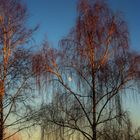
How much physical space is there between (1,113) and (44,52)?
3.88m

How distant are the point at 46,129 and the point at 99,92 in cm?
329

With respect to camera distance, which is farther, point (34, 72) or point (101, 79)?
point (34, 72)

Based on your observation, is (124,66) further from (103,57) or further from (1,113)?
(1,113)

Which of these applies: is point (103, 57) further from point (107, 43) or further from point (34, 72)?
point (34, 72)

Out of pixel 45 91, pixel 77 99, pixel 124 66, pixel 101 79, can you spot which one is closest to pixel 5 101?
pixel 45 91

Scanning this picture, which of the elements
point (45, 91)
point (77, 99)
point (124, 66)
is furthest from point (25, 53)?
point (124, 66)

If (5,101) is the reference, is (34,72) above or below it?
above

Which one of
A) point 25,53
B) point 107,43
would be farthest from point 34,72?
point 107,43

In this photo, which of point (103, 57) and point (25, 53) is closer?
point (103, 57)

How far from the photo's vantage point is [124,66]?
18.8 m

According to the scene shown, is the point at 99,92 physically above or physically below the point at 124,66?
below

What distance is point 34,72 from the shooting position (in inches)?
792

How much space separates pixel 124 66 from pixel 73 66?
8.20 feet

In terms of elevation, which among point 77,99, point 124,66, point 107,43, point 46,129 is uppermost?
point 107,43
